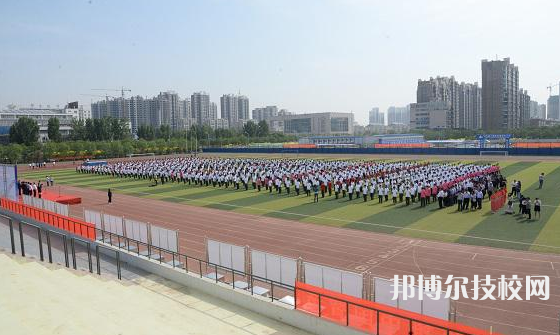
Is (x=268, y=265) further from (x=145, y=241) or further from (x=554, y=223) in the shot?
(x=554, y=223)

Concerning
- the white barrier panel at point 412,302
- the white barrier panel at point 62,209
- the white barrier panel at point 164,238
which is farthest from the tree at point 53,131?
the white barrier panel at point 412,302

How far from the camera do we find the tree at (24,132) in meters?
89.4

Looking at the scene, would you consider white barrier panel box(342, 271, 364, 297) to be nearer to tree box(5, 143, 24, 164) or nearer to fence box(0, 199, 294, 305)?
fence box(0, 199, 294, 305)

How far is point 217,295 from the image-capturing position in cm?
1368

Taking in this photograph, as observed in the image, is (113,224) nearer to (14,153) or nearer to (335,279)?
(335,279)

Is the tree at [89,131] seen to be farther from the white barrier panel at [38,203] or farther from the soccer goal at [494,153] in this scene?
the white barrier panel at [38,203]

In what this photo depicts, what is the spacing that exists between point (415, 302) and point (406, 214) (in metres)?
16.3

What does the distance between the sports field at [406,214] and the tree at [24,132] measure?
59.4 m

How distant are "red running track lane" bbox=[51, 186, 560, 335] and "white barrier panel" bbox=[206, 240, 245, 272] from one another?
3.89m

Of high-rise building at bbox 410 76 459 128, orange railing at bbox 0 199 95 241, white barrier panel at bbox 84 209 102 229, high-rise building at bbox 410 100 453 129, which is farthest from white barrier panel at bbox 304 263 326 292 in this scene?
high-rise building at bbox 410 76 459 128

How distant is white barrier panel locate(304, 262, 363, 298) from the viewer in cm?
1091

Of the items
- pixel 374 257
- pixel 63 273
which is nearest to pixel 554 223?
pixel 374 257

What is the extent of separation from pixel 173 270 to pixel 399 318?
8571 mm

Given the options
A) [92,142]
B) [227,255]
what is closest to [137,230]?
[227,255]
